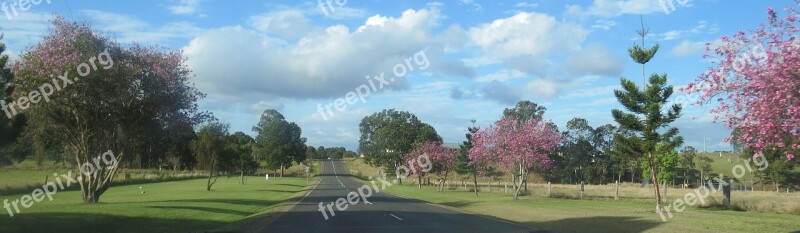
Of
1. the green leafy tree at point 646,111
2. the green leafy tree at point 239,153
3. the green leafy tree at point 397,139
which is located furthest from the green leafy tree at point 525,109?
the green leafy tree at point 646,111

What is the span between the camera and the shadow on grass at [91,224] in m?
17.7

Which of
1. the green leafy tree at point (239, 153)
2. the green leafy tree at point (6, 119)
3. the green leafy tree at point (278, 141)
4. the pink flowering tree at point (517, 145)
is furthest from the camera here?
the green leafy tree at point (278, 141)

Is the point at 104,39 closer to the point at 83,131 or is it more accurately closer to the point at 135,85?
the point at 135,85

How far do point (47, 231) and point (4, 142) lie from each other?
13.1 feet

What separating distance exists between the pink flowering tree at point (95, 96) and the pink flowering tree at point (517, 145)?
2256 cm

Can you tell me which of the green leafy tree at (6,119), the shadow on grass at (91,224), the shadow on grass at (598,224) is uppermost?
the green leafy tree at (6,119)

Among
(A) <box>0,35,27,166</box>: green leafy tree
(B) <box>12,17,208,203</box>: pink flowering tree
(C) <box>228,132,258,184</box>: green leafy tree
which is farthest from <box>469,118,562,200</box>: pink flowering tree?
(A) <box>0,35,27,166</box>: green leafy tree

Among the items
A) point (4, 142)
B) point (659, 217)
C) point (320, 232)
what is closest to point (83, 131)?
point (4, 142)

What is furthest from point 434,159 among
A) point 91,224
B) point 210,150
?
point 91,224

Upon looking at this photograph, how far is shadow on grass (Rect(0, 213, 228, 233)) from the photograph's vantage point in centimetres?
1772

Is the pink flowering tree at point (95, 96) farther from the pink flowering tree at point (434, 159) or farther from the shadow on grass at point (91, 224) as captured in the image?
the pink flowering tree at point (434, 159)

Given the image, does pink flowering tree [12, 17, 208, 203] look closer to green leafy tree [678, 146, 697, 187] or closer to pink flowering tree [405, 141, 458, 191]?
pink flowering tree [405, 141, 458, 191]

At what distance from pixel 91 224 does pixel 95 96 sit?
9.20 metres

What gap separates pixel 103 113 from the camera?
1097 inches
